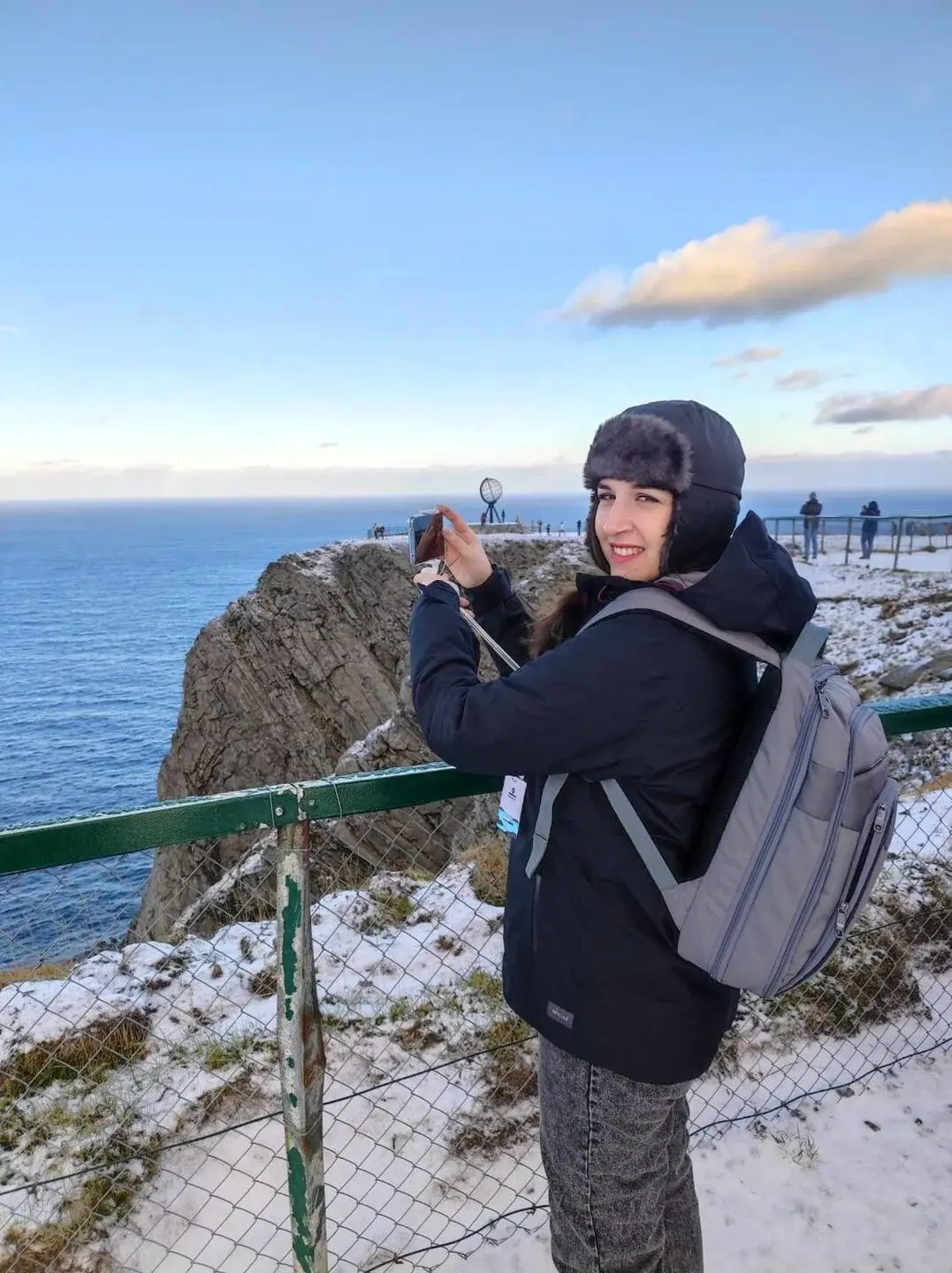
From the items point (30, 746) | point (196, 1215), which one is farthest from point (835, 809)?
point (30, 746)

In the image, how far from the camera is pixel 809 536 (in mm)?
28688

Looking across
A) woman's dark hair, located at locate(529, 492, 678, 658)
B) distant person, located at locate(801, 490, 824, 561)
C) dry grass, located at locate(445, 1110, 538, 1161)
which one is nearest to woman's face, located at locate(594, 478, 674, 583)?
woman's dark hair, located at locate(529, 492, 678, 658)

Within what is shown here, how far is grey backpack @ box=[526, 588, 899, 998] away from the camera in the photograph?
1.83m

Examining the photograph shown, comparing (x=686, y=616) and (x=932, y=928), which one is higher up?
(x=686, y=616)

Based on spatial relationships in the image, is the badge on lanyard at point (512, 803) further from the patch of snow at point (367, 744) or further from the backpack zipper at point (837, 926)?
the patch of snow at point (367, 744)

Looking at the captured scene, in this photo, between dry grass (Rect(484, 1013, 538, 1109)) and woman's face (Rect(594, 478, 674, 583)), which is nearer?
woman's face (Rect(594, 478, 674, 583))

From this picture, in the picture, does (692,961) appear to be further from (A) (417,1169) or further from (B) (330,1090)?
(B) (330,1090)

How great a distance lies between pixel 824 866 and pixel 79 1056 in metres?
3.61

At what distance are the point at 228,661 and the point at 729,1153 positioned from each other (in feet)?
93.6

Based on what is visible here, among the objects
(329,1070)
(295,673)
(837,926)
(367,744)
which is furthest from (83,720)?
(837,926)

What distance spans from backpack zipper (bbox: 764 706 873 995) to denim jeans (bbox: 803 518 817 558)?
2819 cm

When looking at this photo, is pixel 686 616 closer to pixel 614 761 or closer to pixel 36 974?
pixel 614 761

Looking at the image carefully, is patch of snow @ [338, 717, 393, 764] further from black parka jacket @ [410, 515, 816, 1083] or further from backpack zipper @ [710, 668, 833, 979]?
backpack zipper @ [710, 668, 833, 979]

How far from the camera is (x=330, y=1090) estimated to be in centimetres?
387
